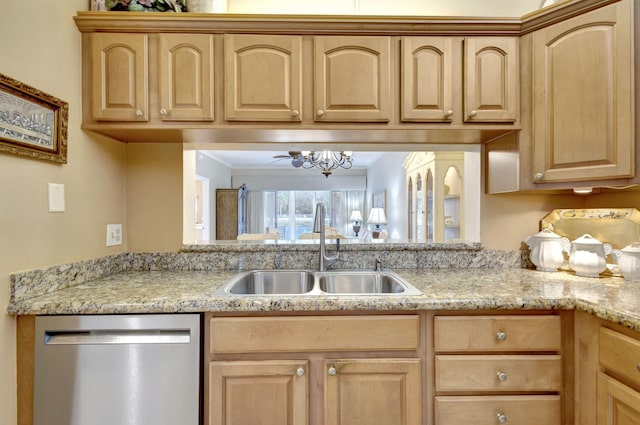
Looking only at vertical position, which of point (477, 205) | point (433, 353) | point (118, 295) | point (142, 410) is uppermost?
point (477, 205)

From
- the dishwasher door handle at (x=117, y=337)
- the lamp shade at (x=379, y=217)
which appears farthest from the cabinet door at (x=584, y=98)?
the lamp shade at (x=379, y=217)

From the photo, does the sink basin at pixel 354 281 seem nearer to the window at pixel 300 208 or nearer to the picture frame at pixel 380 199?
the picture frame at pixel 380 199

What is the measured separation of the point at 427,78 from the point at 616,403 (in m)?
1.38

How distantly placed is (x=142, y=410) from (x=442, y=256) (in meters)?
1.54

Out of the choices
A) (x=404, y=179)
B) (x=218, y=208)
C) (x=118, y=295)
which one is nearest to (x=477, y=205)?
(x=118, y=295)

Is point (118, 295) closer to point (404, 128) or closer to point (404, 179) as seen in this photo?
point (404, 128)

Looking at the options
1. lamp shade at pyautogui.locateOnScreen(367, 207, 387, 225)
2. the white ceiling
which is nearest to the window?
the white ceiling

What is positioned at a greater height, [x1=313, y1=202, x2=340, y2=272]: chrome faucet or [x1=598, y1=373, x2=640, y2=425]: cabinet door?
[x1=313, y1=202, x2=340, y2=272]: chrome faucet

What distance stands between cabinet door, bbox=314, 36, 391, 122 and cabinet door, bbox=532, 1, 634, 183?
691mm

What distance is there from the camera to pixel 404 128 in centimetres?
153

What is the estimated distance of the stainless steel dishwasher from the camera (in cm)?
117

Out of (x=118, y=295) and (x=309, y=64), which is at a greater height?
(x=309, y=64)

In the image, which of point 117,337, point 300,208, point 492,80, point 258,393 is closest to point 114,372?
point 117,337

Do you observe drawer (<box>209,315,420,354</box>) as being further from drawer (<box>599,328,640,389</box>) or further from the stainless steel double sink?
drawer (<box>599,328,640,389</box>)
